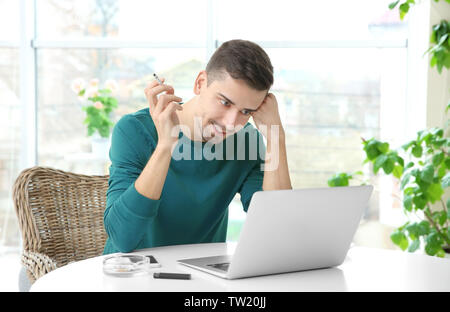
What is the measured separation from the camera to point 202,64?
3727 mm

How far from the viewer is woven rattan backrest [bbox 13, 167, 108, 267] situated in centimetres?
187

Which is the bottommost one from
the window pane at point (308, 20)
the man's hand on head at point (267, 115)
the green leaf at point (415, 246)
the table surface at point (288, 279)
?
the green leaf at point (415, 246)

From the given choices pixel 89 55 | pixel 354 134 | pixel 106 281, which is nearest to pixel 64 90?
pixel 89 55

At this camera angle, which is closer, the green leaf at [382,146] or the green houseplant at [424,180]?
the green houseplant at [424,180]

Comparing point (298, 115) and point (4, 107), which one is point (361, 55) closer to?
point (298, 115)

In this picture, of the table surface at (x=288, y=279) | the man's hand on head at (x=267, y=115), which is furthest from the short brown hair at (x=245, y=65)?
the table surface at (x=288, y=279)

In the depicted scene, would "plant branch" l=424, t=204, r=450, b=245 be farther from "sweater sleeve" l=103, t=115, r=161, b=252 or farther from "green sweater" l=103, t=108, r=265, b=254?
"sweater sleeve" l=103, t=115, r=161, b=252

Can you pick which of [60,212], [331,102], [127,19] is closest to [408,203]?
[331,102]

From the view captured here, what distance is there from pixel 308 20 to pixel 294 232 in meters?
2.65

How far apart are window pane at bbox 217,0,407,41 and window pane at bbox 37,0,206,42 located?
0.65 ft

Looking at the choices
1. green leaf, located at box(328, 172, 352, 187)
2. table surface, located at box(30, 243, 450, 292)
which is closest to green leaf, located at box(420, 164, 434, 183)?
green leaf, located at box(328, 172, 352, 187)

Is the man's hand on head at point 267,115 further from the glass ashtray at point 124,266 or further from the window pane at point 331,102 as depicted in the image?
the window pane at point 331,102

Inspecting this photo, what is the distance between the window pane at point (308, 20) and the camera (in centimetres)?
356

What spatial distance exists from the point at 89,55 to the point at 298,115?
146 cm
